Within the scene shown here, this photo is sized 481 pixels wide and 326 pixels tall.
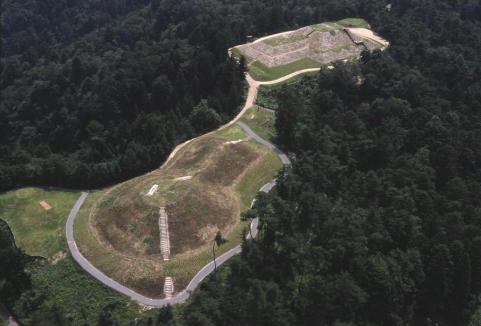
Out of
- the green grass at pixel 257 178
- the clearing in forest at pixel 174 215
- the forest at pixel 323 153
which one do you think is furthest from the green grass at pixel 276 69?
the green grass at pixel 257 178

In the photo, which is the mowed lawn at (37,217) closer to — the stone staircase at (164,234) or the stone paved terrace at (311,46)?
the stone staircase at (164,234)

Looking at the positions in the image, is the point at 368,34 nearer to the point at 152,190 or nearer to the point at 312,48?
the point at 312,48

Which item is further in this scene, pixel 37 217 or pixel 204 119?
pixel 204 119

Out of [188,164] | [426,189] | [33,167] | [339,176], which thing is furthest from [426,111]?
[33,167]

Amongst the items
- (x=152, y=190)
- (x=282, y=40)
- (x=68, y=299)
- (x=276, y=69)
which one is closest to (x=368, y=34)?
(x=282, y=40)

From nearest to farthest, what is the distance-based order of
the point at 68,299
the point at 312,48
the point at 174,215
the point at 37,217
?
the point at 68,299, the point at 174,215, the point at 37,217, the point at 312,48

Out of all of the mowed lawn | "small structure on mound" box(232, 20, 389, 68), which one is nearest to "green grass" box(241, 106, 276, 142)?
"small structure on mound" box(232, 20, 389, 68)

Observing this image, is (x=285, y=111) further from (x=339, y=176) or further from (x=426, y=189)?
(x=426, y=189)
